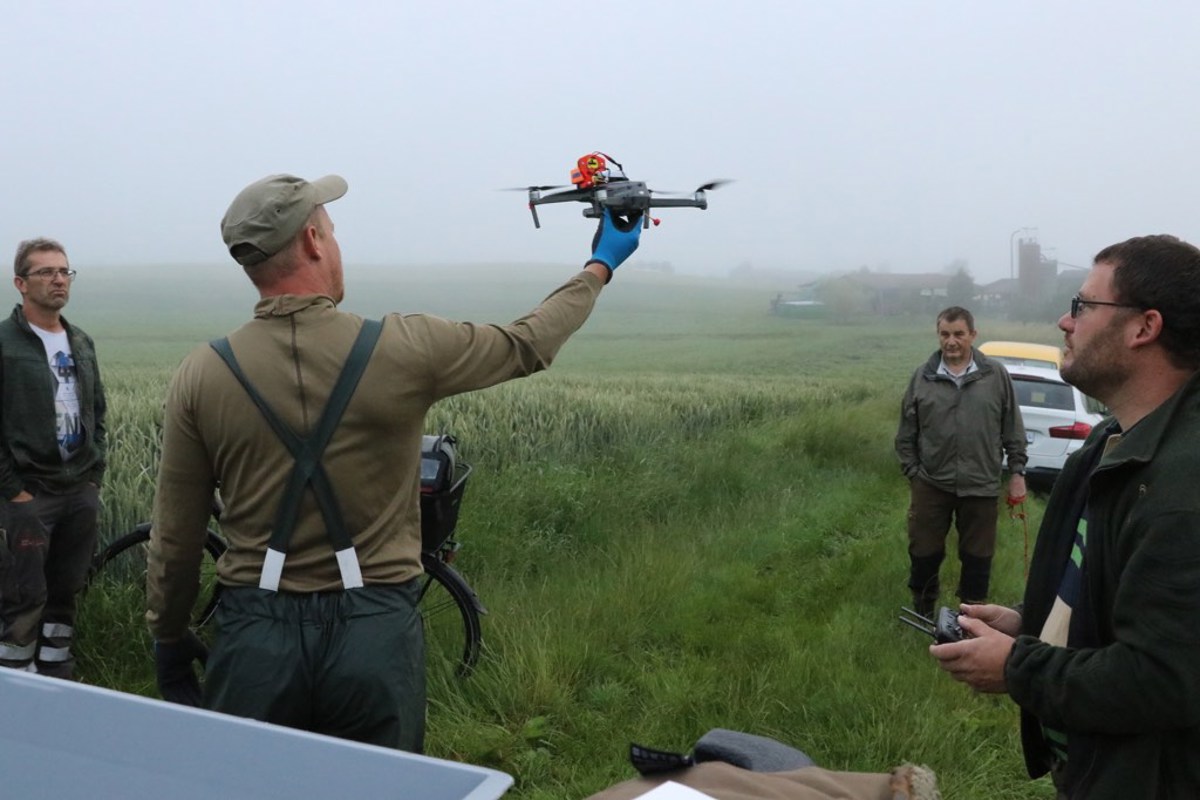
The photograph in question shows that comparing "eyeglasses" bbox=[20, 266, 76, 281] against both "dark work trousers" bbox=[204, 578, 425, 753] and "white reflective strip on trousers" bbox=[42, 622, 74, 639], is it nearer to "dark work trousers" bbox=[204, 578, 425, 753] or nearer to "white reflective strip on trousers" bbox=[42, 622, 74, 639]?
"white reflective strip on trousers" bbox=[42, 622, 74, 639]

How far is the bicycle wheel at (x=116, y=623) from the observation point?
500 centimetres

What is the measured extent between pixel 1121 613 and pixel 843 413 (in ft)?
36.8

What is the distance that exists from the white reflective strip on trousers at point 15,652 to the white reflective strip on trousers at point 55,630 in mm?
189

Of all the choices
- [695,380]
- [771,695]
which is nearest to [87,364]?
[771,695]

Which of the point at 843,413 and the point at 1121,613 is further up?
the point at 1121,613

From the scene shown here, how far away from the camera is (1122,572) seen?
1.90 metres

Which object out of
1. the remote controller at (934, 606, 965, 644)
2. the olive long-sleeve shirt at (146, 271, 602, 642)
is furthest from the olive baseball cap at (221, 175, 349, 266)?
the remote controller at (934, 606, 965, 644)

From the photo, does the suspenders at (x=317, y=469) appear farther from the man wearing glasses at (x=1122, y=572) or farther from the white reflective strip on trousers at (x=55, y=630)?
the white reflective strip on trousers at (x=55, y=630)

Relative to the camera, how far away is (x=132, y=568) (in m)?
5.43

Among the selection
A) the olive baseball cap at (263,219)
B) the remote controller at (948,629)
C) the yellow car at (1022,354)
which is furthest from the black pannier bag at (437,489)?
the yellow car at (1022,354)

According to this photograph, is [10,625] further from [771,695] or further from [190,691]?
[771,695]

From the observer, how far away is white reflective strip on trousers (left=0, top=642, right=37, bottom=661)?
460 cm

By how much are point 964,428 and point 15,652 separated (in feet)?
16.0

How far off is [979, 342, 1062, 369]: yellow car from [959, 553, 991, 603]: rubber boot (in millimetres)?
6033
